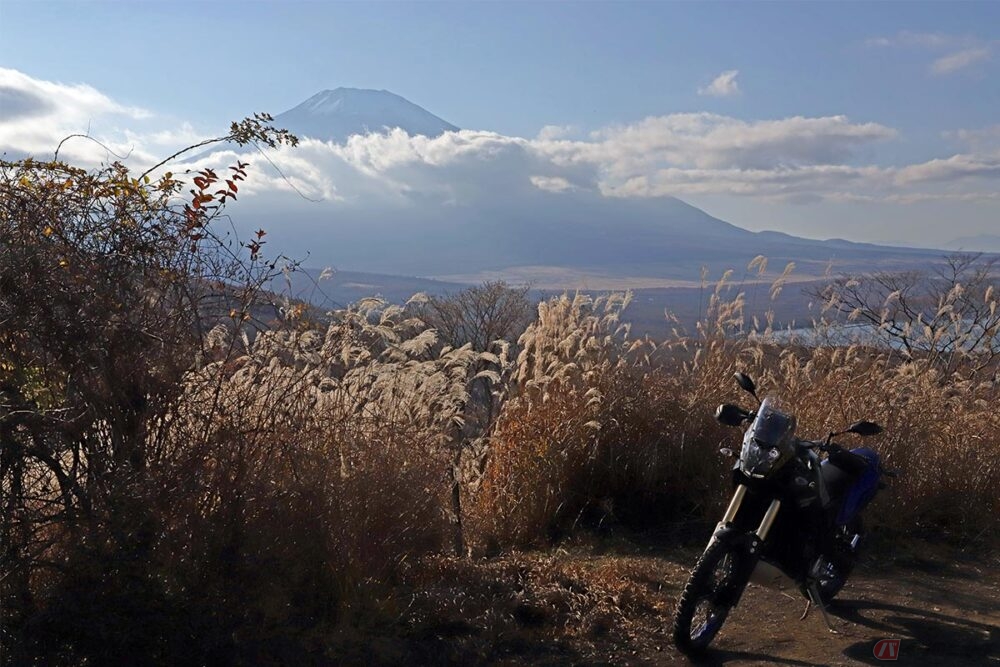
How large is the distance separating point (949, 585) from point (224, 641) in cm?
→ 474

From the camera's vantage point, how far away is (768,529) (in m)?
5.12

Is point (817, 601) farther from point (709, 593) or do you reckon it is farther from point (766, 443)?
point (766, 443)

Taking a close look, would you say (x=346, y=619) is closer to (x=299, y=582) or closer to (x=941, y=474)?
(x=299, y=582)

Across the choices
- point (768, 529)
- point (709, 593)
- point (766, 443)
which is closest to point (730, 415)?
point (766, 443)

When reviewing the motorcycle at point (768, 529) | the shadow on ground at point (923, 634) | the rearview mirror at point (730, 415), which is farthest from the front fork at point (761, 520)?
the shadow on ground at point (923, 634)

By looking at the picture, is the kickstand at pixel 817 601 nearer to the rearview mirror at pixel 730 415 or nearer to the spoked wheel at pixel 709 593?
the spoked wheel at pixel 709 593

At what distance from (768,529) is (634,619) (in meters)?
1.02

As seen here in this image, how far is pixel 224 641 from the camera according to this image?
14.5ft

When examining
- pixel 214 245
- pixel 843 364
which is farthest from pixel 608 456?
pixel 214 245

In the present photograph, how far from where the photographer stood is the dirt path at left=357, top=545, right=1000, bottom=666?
16.7ft

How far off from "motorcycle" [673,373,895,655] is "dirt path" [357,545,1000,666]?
0.82 ft

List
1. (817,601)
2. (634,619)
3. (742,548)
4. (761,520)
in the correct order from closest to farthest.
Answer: (742,548) < (761,520) < (817,601) < (634,619)

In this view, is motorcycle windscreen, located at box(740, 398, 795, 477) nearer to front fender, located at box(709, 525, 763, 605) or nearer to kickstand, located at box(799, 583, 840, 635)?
front fender, located at box(709, 525, 763, 605)

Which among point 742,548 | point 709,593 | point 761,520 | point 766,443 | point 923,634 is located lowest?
point 923,634
